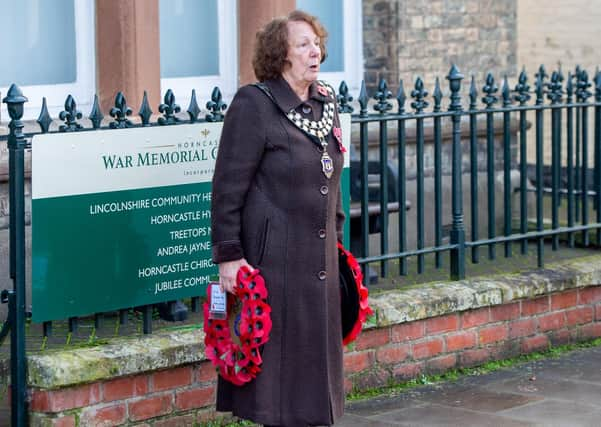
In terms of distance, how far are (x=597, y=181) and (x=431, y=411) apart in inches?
101

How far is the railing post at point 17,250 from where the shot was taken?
211 inches

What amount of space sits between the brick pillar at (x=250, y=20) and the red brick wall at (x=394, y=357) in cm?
244

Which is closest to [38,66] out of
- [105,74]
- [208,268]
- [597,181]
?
[105,74]

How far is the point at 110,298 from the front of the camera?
569 cm

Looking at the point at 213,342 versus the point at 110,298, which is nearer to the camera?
the point at 213,342

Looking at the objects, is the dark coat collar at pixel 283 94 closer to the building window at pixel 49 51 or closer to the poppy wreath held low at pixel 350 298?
the poppy wreath held low at pixel 350 298

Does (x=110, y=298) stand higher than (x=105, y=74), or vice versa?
(x=105, y=74)

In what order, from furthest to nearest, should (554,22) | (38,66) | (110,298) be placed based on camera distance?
(554,22), (38,66), (110,298)

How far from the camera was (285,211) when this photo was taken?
4.99 meters

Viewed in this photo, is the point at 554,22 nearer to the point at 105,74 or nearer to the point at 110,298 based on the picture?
the point at 105,74

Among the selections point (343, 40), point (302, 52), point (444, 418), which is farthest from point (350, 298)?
point (343, 40)

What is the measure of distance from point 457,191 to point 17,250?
9.32ft

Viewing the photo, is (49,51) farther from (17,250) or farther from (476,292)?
(476,292)

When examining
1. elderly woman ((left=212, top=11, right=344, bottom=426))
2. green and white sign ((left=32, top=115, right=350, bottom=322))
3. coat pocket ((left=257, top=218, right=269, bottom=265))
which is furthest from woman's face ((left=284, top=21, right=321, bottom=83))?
green and white sign ((left=32, top=115, right=350, bottom=322))
